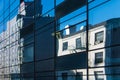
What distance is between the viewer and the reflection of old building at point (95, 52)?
52.3 feet

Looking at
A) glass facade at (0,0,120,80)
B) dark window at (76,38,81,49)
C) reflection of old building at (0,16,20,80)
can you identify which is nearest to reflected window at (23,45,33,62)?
glass facade at (0,0,120,80)

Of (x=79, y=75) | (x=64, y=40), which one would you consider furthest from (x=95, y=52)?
(x=64, y=40)

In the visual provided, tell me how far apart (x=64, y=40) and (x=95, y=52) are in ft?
12.6

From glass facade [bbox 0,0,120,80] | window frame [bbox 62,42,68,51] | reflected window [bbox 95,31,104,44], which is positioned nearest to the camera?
glass facade [bbox 0,0,120,80]

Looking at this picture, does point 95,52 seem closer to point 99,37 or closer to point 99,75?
point 99,37

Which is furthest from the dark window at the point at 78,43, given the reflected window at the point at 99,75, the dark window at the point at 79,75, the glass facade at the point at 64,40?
the reflected window at the point at 99,75

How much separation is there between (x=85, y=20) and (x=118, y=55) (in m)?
3.42

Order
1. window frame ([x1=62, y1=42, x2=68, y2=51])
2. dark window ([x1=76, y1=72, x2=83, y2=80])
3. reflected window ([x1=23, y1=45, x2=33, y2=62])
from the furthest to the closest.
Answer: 1. reflected window ([x1=23, y1=45, x2=33, y2=62])
2. window frame ([x1=62, y1=42, x2=68, y2=51])
3. dark window ([x1=76, y1=72, x2=83, y2=80])

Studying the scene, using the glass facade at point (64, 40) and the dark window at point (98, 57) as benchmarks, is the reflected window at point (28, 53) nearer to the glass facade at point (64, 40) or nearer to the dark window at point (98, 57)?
the glass facade at point (64, 40)

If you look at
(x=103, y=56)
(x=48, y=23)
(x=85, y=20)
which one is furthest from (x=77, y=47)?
(x=48, y=23)

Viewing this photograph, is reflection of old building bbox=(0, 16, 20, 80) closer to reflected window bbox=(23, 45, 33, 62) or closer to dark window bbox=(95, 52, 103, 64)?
reflected window bbox=(23, 45, 33, 62)

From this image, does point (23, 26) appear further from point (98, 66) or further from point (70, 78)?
point (98, 66)

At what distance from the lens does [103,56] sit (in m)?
16.5

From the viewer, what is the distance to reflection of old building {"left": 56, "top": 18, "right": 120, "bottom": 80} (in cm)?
1593
